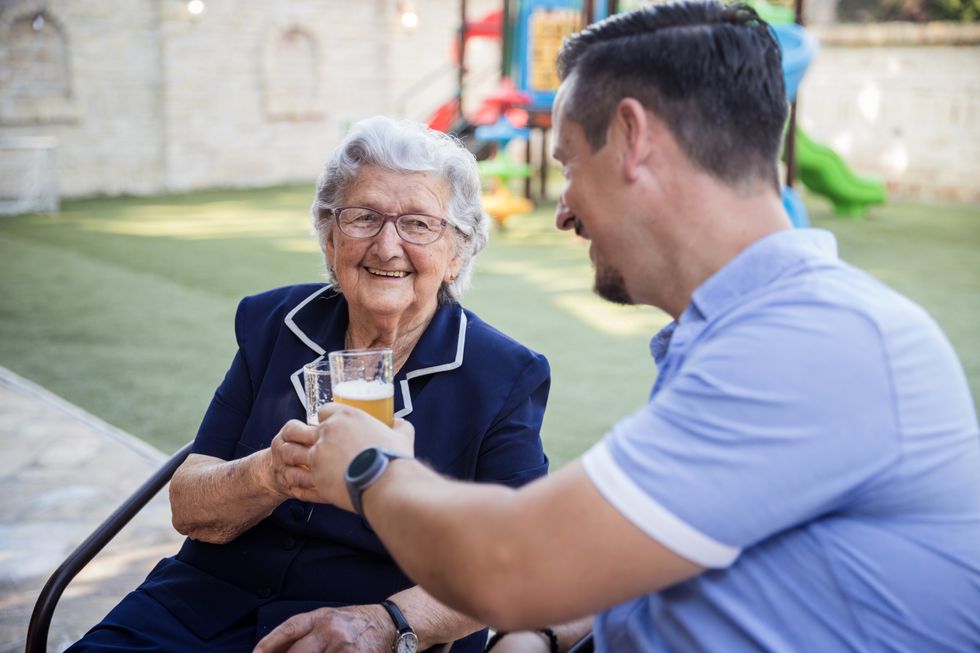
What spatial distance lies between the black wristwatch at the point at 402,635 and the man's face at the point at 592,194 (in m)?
0.82

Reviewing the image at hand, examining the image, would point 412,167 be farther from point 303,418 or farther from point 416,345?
point 303,418

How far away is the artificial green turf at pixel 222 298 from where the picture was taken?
615 cm

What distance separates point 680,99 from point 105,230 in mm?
13284

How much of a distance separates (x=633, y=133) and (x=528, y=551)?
1.80ft

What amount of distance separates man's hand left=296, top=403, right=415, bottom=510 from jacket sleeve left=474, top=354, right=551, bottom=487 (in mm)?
650

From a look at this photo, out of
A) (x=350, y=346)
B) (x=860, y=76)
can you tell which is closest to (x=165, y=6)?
(x=860, y=76)

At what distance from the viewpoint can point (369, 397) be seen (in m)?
1.65

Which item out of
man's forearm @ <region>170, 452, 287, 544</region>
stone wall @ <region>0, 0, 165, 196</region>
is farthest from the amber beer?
stone wall @ <region>0, 0, 165, 196</region>

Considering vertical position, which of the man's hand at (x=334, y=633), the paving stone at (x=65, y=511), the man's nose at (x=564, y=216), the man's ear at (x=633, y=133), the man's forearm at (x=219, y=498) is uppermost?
the man's ear at (x=633, y=133)

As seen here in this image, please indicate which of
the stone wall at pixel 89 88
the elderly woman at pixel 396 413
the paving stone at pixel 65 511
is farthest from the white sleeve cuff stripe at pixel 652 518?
the stone wall at pixel 89 88

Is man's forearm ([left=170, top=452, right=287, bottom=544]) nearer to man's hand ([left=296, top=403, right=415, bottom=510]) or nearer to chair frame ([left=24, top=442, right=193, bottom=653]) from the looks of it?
chair frame ([left=24, top=442, right=193, bottom=653])

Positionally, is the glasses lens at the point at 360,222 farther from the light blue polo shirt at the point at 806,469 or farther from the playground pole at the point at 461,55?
the playground pole at the point at 461,55

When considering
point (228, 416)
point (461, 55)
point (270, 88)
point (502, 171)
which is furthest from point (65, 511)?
point (270, 88)

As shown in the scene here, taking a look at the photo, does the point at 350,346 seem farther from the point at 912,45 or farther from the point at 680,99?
the point at 912,45
